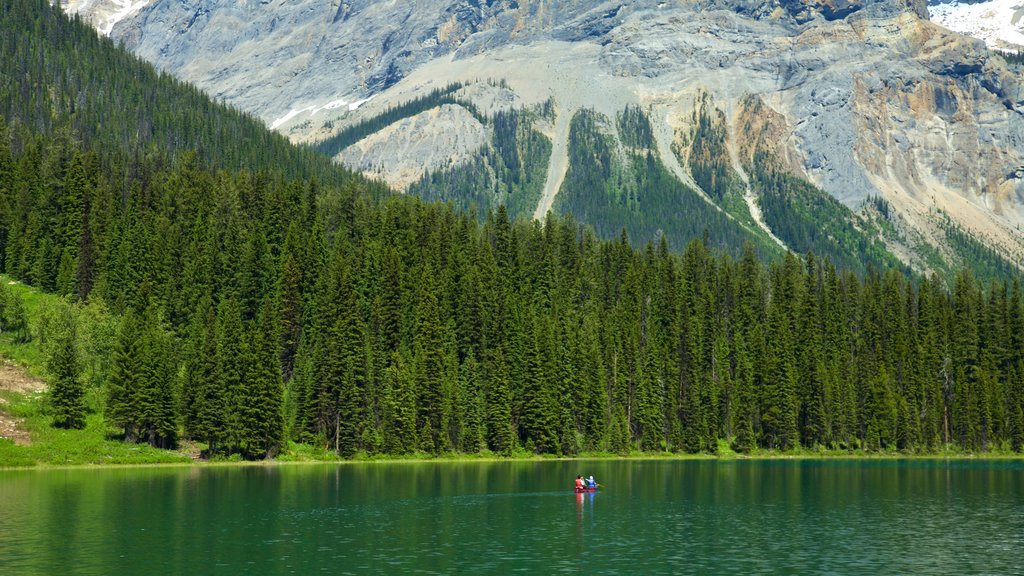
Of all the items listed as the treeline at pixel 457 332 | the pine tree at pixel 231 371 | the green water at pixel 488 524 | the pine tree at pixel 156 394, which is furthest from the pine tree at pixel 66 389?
the pine tree at pixel 231 371

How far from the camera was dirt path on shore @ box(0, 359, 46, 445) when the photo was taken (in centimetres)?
10238

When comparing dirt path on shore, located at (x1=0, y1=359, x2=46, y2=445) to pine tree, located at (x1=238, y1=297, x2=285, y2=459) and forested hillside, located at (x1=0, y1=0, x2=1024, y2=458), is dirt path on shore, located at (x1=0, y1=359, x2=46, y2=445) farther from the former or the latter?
pine tree, located at (x1=238, y1=297, x2=285, y2=459)

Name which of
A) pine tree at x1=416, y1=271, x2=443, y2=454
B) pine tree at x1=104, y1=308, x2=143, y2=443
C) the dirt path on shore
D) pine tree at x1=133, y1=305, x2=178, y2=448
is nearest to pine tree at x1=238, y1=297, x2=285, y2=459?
pine tree at x1=133, y1=305, x2=178, y2=448

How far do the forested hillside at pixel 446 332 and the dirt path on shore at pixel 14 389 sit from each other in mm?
4989

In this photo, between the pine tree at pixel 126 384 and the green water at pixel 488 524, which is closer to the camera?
the green water at pixel 488 524

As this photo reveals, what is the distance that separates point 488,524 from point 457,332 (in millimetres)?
87931

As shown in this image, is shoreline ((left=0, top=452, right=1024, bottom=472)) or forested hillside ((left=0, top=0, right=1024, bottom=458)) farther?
forested hillside ((left=0, top=0, right=1024, bottom=458))

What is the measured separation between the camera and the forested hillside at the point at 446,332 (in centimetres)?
12419

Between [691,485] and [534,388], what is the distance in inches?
1838

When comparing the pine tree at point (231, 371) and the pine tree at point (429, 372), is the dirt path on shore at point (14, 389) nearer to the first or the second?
the pine tree at point (231, 371)

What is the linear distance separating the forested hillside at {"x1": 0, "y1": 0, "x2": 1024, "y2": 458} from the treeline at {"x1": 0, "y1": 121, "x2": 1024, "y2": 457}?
1.33 feet

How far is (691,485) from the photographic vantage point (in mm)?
99375

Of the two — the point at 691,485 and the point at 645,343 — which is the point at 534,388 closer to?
the point at 645,343

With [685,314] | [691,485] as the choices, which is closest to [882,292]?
[685,314]
